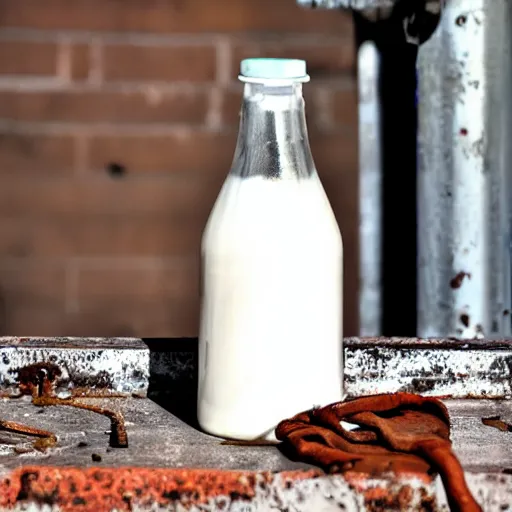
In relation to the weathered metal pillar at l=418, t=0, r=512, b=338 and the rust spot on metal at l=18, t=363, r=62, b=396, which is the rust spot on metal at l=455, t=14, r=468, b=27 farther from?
the rust spot on metal at l=18, t=363, r=62, b=396

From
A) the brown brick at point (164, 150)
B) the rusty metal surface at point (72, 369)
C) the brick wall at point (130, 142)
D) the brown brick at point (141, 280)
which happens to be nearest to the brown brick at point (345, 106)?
the brick wall at point (130, 142)

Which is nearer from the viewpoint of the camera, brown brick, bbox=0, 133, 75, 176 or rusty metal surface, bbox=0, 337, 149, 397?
rusty metal surface, bbox=0, 337, 149, 397

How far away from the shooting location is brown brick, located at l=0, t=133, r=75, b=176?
4.80 feet

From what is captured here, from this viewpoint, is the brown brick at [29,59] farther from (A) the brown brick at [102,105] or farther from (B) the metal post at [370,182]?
(B) the metal post at [370,182]

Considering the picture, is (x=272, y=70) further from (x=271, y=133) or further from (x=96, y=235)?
(x=96, y=235)

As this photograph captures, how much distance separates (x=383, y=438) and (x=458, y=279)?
37cm

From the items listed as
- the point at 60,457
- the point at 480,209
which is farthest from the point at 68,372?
the point at 480,209

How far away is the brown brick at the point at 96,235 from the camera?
4.84ft

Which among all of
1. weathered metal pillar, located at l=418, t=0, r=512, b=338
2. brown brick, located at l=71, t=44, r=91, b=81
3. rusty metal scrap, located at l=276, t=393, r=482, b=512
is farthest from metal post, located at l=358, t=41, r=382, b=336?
rusty metal scrap, located at l=276, t=393, r=482, b=512

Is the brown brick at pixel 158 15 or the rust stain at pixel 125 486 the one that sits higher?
the brown brick at pixel 158 15

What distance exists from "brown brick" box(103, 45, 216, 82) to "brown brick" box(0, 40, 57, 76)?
0.07m

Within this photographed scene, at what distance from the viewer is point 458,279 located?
106cm

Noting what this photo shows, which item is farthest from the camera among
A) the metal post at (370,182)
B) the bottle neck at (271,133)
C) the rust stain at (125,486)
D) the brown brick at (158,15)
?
the brown brick at (158,15)

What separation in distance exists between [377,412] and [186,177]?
2.45 feet
